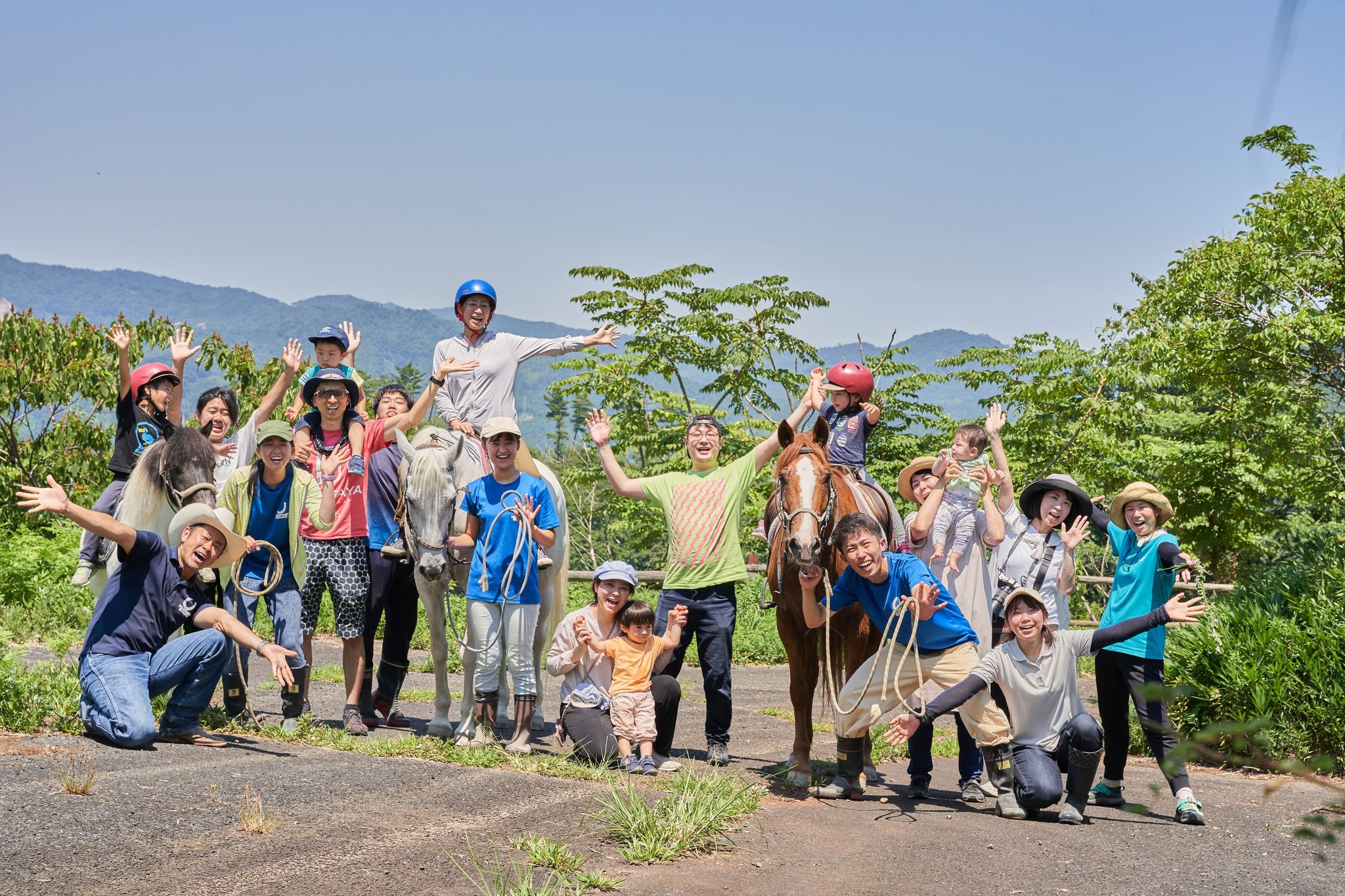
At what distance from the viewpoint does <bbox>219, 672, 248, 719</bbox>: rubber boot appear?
24.1 ft

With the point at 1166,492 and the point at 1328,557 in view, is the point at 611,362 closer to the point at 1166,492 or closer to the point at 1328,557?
the point at 1166,492

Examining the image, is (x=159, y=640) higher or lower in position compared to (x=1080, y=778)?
higher

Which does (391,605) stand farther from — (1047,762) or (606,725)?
(1047,762)

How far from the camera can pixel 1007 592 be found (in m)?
7.11

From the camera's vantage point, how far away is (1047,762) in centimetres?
632

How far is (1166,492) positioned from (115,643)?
14.4 m

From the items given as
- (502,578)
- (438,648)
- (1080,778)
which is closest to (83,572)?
(438,648)

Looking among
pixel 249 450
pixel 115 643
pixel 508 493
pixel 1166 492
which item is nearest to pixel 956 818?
pixel 508 493

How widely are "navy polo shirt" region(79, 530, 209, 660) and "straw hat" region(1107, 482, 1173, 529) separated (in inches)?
222

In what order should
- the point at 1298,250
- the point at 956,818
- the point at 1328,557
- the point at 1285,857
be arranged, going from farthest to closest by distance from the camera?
1. the point at 1298,250
2. the point at 1328,557
3. the point at 956,818
4. the point at 1285,857

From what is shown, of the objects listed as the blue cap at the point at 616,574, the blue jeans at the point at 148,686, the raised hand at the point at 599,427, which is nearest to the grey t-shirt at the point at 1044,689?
the blue cap at the point at 616,574

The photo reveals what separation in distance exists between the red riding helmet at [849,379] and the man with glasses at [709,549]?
0.21 metres

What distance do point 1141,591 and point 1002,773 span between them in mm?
1421

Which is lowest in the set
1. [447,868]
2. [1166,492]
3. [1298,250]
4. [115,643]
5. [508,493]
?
[447,868]
